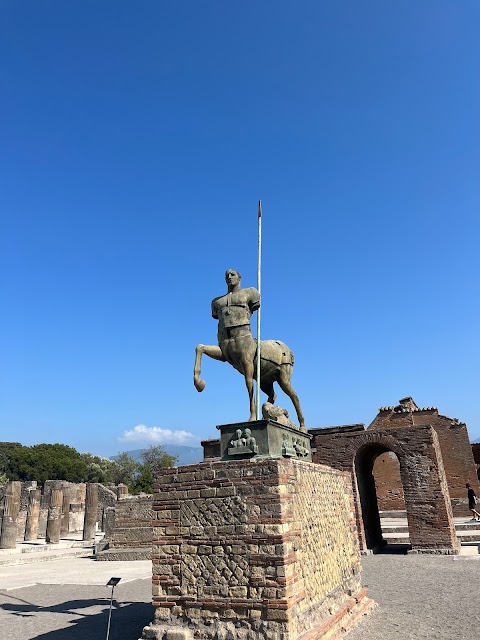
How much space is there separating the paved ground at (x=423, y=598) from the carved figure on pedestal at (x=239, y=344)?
333 cm

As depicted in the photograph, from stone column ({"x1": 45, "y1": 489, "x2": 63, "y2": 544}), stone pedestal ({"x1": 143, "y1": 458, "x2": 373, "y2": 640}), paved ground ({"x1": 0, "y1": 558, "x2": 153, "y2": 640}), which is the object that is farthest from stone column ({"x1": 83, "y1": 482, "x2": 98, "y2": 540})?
stone pedestal ({"x1": 143, "y1": 458, "x2": 373, "y2": 640})

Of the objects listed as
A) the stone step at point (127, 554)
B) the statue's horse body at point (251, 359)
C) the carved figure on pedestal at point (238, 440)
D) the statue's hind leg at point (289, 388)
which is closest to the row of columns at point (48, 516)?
the stone step at point (127, 554)

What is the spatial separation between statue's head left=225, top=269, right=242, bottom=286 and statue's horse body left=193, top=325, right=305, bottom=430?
2.26 feet

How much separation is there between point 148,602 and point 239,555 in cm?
516

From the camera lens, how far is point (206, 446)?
709 inches

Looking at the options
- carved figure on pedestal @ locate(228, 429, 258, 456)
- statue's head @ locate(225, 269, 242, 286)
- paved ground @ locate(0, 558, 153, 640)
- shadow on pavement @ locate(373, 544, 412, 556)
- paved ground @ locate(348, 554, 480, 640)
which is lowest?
paved ground @ locate(0, 558, 153, 640)

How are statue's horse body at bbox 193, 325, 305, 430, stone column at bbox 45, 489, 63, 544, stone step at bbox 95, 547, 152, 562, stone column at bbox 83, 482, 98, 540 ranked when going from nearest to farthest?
1. statue's horse body at bbox 193, 325, 305, 430
2. stone step at bbox 95, 547, 152, 562
3. stone column at bbox 45, 489, 63, 544
4. stone column at bbox 83, 482, 98, 540

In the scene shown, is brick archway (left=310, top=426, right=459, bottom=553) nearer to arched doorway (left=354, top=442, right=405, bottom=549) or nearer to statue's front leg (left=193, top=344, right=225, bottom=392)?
arched doorway (left=354, top=442, right=405, bottom=549)

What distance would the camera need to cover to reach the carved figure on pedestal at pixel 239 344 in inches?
259

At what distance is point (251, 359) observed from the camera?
6.63 metres

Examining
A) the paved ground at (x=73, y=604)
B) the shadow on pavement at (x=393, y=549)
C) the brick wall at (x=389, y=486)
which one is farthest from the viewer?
the brick wall at (x=389, y=486)

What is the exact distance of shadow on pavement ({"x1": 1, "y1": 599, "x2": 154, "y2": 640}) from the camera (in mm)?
6699

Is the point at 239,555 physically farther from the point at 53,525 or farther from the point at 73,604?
the point at 53,525

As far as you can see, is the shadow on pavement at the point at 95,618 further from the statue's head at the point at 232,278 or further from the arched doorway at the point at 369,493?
the arched doorway at the point at 369,493
